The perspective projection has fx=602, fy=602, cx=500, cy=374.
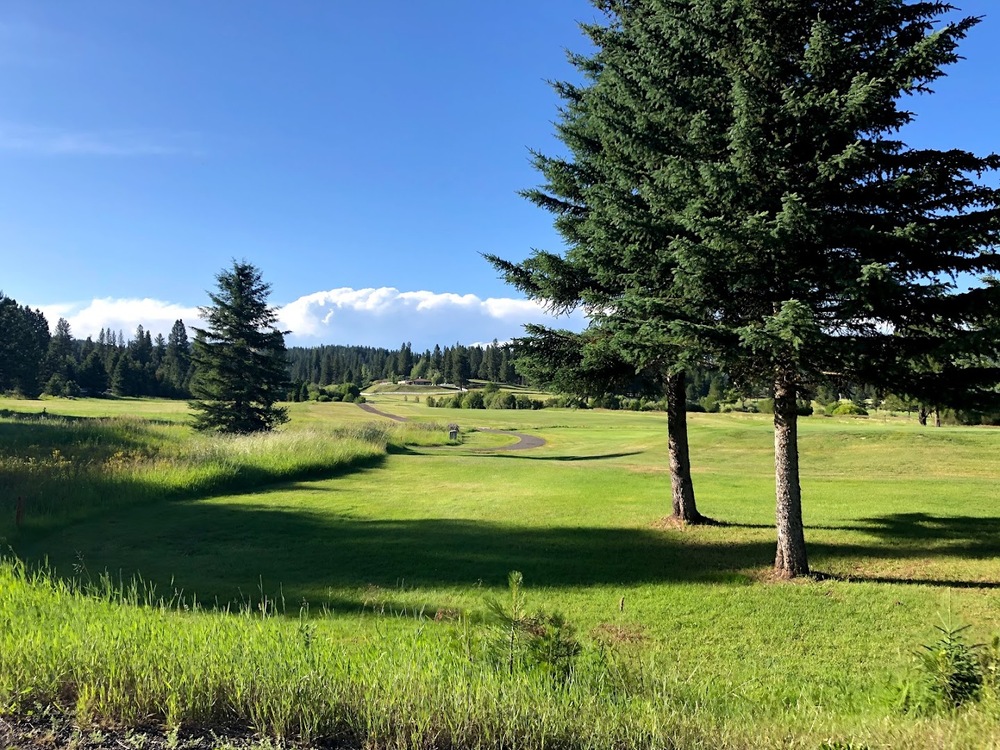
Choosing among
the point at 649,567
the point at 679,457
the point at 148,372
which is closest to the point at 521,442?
the point at 679,457

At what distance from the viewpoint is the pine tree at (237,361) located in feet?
101

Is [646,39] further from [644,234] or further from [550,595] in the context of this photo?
[550,595]

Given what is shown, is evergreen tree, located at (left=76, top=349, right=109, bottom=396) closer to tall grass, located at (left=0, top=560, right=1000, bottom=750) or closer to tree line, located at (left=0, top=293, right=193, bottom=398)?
tree line, located at (left=0, top=293, right=193, bottom=398)

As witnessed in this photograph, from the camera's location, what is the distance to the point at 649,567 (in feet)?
31.3

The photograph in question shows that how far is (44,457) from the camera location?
17.1 meters

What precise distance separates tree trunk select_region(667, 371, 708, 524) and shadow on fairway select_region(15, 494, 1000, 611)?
52 cm

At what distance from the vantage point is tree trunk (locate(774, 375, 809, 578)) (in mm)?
8398

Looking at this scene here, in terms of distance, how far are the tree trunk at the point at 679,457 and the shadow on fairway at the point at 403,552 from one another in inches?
20.4

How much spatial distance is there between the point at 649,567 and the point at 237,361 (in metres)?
26.9

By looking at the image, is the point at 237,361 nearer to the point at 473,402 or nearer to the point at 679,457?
the point at 679,457

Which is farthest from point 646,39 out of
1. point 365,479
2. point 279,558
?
point 365,479

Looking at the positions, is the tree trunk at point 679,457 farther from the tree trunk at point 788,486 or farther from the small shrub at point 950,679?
the small shrub at point 950,679

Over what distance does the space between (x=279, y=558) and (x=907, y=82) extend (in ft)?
36.8

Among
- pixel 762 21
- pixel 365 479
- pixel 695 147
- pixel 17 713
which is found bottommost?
pixel 365 479
